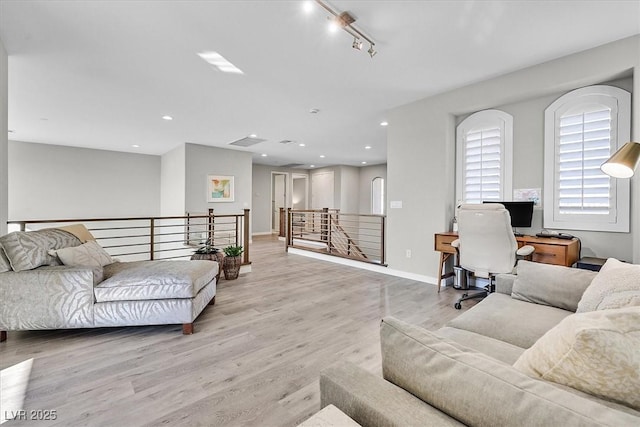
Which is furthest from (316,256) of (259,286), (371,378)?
(371,378)

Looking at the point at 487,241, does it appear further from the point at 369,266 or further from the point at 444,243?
the point at 369,266

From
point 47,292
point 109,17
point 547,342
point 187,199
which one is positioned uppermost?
point 109,17

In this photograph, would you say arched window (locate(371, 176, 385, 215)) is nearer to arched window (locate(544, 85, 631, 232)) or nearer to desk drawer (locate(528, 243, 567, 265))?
arched window (locate(544, 85, 631, 232))

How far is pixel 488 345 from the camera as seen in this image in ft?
4.53

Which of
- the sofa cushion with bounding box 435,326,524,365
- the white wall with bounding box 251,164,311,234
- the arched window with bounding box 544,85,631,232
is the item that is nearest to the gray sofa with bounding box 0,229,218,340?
the sofa cushion with bounding box 435,326,524,365

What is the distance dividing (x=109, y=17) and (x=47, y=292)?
2205 mm

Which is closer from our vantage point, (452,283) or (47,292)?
(47,292)

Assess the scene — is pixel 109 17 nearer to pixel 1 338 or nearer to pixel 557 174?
pixel 1 338

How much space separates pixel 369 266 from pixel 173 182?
18.1 ft

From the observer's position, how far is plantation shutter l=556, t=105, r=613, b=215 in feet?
9.45

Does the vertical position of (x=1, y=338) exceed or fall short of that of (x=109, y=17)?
it falls short

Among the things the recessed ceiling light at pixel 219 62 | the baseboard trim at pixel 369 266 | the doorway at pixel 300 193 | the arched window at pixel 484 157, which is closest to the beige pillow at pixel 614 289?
the arched window at pixel 484 157

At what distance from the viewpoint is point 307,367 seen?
1987 millimetres

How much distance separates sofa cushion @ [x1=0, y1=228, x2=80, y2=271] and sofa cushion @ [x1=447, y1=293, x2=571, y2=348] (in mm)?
3162
